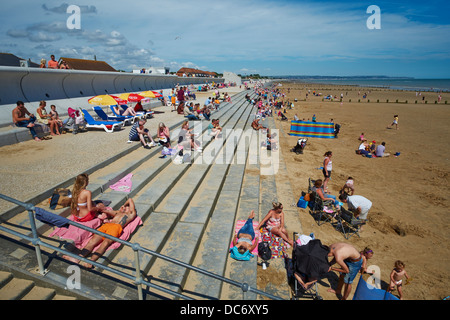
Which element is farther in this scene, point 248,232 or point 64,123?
point 64,123

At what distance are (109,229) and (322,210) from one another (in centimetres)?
586

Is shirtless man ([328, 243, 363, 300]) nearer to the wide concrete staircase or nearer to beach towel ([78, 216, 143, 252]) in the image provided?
the wide concrete staircase

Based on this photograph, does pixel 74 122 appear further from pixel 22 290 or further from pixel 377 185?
pixel 377 185

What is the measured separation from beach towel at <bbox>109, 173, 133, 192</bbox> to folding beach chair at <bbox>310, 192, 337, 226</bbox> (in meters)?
5.54

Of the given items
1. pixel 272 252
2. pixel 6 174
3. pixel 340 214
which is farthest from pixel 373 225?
pixel 6 174

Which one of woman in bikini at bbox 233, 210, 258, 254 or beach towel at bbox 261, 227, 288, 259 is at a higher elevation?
woman in bikini at bbox 233, 210, 258, 254

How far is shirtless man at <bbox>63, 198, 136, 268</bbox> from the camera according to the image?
3748 millimetres

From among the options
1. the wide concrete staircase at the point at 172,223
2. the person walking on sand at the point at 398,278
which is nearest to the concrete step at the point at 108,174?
the wide concrete staircase at the point at 172,223

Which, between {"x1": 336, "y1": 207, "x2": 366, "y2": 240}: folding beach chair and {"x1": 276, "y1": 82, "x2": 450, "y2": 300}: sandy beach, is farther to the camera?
{"x1": 336, "y1": 207, "x2": 366, "y2": 240}: folding beach chair

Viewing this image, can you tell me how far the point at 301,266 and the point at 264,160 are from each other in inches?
285

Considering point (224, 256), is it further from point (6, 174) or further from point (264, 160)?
point (264, 160)

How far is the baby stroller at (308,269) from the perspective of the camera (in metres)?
4.28

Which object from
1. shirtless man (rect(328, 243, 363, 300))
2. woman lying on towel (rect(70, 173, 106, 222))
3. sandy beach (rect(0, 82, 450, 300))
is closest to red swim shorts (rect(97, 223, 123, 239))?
woman lying on towel (rect(70, 173, 106, 222))
